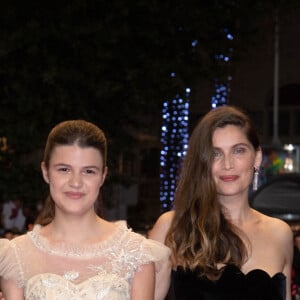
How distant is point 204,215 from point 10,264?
3.62ft

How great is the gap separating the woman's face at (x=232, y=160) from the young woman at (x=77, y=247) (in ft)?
2.06

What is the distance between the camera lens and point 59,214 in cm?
404

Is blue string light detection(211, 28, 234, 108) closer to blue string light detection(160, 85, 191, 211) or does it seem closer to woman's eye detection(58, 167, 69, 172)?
blue string light detection(160, 85, 191, 211)

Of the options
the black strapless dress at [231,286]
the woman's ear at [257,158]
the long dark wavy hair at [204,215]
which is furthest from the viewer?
the woman's ear at [257,158]

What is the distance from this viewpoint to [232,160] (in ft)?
14.8

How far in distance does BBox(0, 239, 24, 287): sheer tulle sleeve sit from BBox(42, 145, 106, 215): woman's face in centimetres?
30

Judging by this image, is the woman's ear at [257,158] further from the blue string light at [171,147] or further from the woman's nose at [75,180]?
the blue string light at [171,147]

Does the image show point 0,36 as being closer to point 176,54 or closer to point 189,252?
point 176,54

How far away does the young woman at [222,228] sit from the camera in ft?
14.5

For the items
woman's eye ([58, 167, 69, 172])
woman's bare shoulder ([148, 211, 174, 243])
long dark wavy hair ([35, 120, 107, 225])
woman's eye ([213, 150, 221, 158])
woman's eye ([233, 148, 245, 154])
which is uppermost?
long dark wavy hair ([35, 120, 107, 225])

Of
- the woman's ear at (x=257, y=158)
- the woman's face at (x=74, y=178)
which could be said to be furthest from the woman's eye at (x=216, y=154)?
the woman's face at (x=74, y=178)

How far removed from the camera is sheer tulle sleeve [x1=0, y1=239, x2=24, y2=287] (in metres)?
3.93

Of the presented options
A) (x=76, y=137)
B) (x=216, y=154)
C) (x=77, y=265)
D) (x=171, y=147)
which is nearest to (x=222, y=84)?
(x=171, y=147)

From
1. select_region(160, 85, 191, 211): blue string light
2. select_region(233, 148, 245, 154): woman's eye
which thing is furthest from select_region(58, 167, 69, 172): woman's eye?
select_region(160, 85, 191, 211): blue string light
